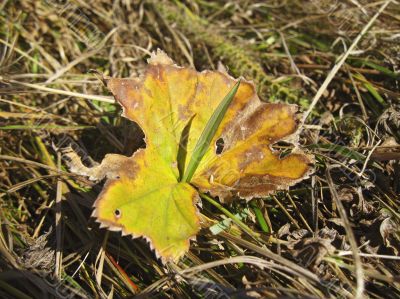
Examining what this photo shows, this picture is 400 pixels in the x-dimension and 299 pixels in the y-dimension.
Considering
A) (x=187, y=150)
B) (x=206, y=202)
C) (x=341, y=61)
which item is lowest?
(x=206, y=202)

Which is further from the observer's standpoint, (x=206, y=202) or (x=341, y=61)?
(x=341, y=61)

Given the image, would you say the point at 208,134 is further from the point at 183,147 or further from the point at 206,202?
the point at 206,202

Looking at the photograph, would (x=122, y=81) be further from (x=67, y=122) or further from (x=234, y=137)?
(x=67, y=122)

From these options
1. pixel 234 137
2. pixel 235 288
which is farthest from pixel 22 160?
pixel 235 288

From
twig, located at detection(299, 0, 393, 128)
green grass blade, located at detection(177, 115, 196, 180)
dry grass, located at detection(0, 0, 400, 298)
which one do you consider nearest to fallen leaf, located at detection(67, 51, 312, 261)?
green grass blade, located at detection(177, 115, 196, 180)

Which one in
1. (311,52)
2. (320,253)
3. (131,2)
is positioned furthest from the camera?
(131,2)

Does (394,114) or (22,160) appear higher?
(394,114)

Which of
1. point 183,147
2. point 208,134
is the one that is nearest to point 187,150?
point 183,147
